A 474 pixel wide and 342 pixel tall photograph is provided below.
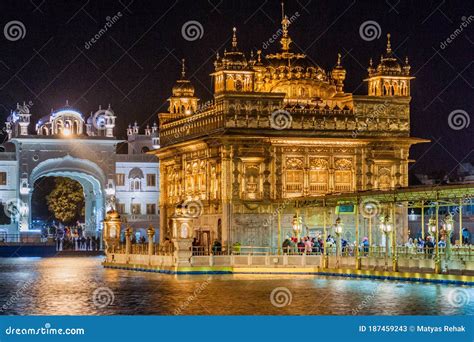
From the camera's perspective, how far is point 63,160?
69.8 meters

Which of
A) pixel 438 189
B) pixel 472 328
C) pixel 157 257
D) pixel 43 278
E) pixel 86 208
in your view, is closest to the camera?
pixel 472 328

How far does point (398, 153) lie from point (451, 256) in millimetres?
12096

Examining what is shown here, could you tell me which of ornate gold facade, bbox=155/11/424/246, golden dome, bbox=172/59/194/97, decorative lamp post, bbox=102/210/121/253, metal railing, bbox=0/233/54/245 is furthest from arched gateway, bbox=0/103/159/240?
ornate gold facade, bbox=155/11/424/246

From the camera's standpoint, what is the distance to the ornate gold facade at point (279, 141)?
154 ft

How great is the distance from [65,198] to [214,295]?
155 feet

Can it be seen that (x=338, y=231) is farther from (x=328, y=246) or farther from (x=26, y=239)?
(x=26, y=239)

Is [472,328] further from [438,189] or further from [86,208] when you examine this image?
[86,208]

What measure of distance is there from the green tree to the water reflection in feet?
118

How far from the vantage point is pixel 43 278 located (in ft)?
123

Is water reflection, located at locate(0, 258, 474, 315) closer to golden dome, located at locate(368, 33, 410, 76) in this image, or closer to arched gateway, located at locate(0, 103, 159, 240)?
golden dome, located at locate(368, 33, 410, 76)

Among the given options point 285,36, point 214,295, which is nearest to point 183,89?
point 285,36

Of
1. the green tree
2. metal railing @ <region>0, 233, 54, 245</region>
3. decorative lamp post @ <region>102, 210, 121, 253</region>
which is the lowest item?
metal railing @ <region>0, 233, 54, 245</region>

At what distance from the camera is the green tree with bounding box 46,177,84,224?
76312 millimetres


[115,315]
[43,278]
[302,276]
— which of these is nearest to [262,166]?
[302,276]
